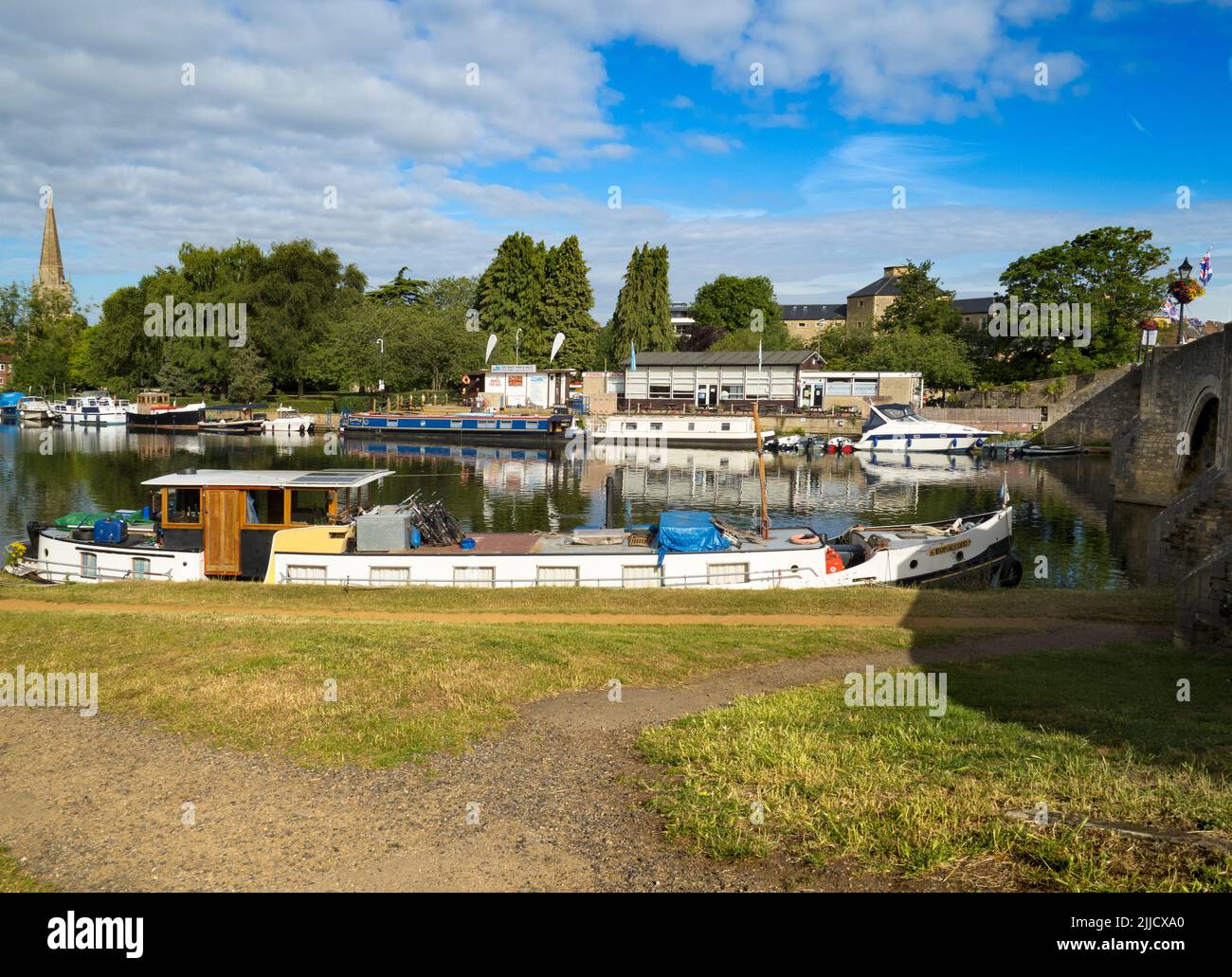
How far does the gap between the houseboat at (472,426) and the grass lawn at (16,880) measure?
273 ft

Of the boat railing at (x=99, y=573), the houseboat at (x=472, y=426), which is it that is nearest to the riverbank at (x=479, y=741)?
the boat railing at (x=99, y=573)

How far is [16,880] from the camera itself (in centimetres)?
797

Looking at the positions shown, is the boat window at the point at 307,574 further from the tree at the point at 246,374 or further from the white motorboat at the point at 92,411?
the white motorboat at the point at 92,411

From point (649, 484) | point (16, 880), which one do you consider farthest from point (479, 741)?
point (649, 484)

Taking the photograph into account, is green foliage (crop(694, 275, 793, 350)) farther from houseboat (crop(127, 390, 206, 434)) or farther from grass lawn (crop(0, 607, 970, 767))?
grass lawn (crop(0, 607, 970, 767))

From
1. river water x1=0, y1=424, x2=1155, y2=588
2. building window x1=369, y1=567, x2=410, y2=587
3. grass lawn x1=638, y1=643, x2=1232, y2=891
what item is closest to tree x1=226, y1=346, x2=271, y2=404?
river water x1=0, y1=424, x2=1155, y2=588

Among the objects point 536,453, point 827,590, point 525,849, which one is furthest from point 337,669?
point 536,453

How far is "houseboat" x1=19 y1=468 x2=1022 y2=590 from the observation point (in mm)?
26203

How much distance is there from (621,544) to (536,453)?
5711 cm

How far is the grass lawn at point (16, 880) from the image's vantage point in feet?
25.7

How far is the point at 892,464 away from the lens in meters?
77.8

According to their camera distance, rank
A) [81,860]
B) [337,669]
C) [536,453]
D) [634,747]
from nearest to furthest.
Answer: [81,860] → [634,747] → [337,669] → [536,453]

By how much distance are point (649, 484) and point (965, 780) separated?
5396 cm
